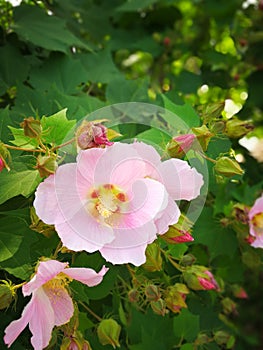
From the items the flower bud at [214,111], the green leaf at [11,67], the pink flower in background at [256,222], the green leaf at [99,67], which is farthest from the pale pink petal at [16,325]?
the green leaf at [99,67]

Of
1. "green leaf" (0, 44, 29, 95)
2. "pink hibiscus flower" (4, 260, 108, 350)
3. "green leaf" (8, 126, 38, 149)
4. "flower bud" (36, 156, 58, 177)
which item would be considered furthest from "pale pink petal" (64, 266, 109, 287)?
"green leaf" (0, 44, 29, 95)

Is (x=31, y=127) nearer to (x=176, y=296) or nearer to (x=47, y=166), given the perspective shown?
(x=47, y=166)

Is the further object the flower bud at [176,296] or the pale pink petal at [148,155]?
the flower bud at [176,296]

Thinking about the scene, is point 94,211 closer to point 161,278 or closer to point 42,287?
point 42,287

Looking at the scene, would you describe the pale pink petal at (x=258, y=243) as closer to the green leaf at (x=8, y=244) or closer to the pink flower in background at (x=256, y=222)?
the pink flower in background at (x=256, y=222)

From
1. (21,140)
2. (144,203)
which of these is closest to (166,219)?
(144,203)

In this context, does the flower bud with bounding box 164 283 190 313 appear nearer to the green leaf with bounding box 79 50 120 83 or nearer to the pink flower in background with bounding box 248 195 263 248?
the pink flower in background with bounding box 248 195 263 248

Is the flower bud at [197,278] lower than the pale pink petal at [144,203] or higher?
lower
